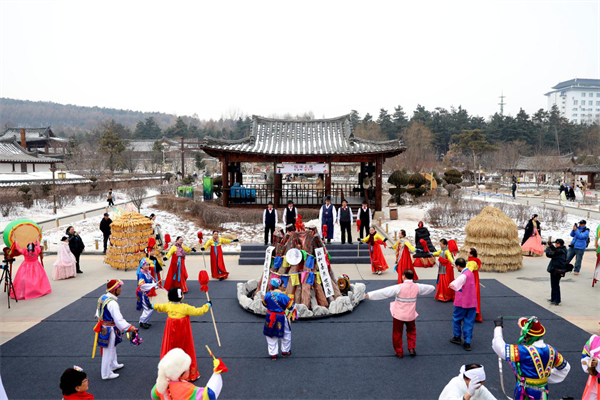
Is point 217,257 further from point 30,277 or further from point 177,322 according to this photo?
point 177,322

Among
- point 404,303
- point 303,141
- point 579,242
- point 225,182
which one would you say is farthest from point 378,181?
point 404,303

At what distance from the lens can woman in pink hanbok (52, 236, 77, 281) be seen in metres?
10.4

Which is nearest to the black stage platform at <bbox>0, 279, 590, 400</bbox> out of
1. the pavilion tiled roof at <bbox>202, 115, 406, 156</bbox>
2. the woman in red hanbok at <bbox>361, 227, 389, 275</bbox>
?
the woman in red hanbok at <bbox>361, 227, 389, 275</bbox>

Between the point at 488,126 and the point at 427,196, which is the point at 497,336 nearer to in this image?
the point at 427,196

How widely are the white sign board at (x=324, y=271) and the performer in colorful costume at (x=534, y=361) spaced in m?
4.08

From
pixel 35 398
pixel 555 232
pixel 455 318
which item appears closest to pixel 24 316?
pixel 35 398

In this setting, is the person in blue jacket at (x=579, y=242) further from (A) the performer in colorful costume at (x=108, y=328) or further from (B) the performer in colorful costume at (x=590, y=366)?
(A) the performer in colorful costume at (x=108, y=328)

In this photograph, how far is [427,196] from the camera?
26.7 meters

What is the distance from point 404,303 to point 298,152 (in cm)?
1432

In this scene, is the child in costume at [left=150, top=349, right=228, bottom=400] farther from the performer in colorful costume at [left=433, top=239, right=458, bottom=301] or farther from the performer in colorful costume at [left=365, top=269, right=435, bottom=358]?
the performer in colorful costume at [left=433, top=239, right=458, bottom=301]

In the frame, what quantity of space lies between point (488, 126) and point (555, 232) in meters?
45.1

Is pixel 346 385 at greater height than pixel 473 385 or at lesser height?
lesser

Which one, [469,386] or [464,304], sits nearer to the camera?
[469,386]

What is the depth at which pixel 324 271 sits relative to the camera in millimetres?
7742
